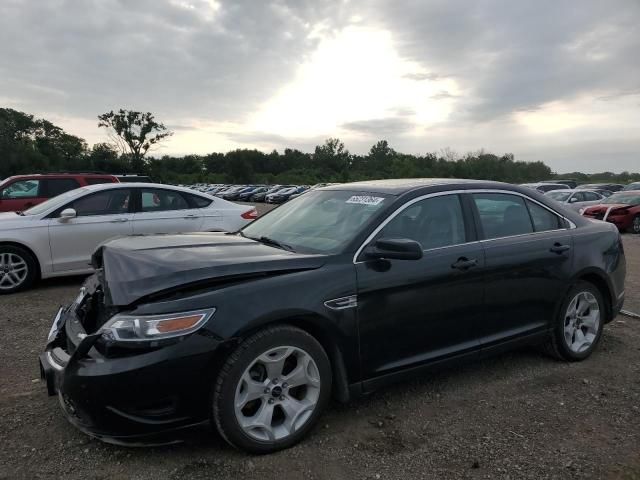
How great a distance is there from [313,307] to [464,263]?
1288 millimetres

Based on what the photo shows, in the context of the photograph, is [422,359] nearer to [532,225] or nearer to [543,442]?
[543,442]

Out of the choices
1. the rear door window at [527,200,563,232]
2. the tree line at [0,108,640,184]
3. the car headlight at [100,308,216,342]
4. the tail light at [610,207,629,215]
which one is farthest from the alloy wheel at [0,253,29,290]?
the tree line at [0,108,640,184]

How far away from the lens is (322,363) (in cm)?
297

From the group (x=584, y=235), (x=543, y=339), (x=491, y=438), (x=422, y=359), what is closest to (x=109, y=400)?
(x=422, y=359)

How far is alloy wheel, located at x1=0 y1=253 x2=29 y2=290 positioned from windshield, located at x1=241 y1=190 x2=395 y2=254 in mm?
4069

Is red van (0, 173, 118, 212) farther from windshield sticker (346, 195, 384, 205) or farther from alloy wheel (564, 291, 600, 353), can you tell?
alloy wheel (564, 291, 600, 353)

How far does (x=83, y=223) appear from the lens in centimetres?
696

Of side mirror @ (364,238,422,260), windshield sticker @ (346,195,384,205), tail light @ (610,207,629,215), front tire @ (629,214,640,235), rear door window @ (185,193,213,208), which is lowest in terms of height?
front tire @ (629,214,640,235)

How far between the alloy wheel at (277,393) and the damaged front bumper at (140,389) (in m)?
0.23

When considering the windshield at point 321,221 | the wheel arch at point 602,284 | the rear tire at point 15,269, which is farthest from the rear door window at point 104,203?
the wheel arch at point 602,284

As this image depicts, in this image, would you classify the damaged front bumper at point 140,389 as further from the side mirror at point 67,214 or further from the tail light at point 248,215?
the tail light at point 248,215

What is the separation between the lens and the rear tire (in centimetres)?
659

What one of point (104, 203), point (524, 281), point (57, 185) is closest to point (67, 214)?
point (104, 203)

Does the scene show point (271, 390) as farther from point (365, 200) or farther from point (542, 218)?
point (542, 218)
